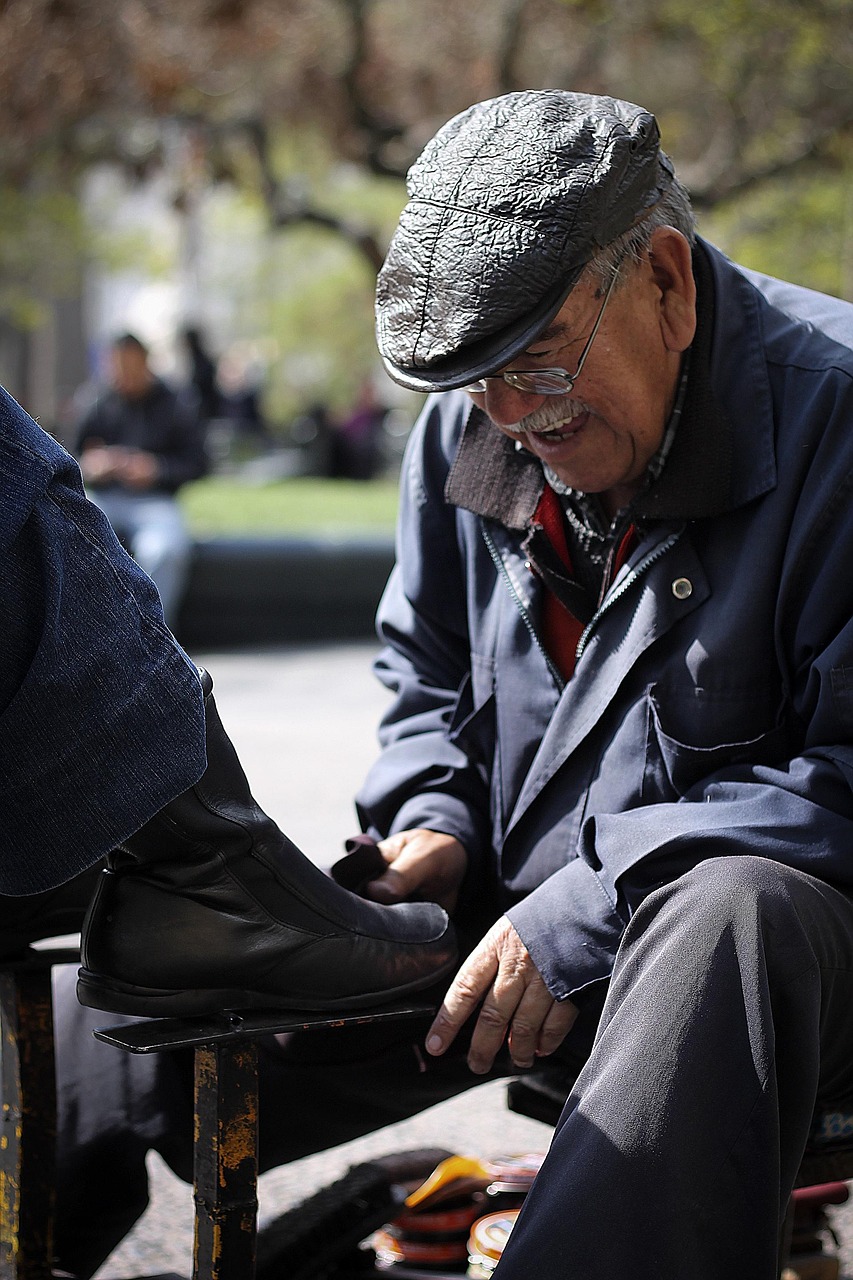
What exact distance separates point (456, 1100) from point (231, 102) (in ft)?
27.8

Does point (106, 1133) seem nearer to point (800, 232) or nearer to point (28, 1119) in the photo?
point (28, 1119)

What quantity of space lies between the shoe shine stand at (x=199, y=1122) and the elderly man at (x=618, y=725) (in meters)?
0.16

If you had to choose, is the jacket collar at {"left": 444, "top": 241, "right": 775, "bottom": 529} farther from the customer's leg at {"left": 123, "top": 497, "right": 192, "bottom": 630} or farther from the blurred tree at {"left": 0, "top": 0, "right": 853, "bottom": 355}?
the blurred tree at {"left": 0, "top": 0, "right": 853, "bottom": 355}

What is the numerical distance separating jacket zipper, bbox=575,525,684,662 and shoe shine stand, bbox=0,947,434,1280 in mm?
503

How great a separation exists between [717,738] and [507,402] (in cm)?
47

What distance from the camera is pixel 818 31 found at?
25.1ft

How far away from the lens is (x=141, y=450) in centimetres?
766

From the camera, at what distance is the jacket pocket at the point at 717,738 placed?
173 cm

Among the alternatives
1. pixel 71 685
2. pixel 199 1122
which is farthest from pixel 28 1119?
pixel 71 685

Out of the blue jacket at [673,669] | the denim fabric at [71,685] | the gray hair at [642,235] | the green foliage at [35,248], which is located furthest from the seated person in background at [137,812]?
the green foliage at [35,248]

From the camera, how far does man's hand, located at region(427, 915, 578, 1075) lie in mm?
1641

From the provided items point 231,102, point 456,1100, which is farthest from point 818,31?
point 456,1100

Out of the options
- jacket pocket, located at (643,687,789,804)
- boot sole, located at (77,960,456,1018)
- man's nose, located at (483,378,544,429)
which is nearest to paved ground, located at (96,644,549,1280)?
boot sole, located at (77,960,456,1018)

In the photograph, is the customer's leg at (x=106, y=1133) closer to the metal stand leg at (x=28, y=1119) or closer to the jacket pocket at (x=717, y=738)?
the metal stand leg at (x=28, y=1119)
